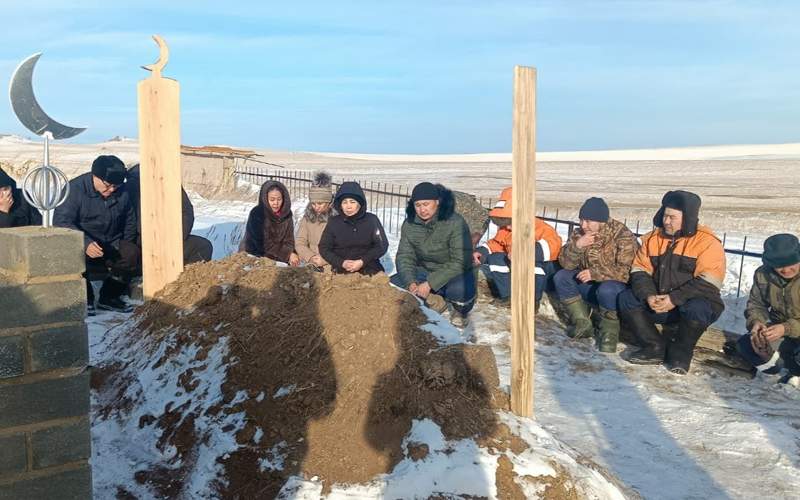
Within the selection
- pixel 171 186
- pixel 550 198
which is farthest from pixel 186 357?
pixel 550 198

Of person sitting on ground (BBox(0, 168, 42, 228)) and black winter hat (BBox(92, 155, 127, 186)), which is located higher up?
black winter hat (BBox(92, 155, 127, 186))

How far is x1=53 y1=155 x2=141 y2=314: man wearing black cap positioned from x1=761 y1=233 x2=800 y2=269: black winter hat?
5.81 meters

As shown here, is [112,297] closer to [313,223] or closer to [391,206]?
[313,223]

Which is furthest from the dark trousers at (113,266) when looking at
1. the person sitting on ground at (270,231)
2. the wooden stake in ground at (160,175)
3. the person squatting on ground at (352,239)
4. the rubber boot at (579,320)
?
the rubber boot at (579,320)

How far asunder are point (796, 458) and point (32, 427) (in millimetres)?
4292

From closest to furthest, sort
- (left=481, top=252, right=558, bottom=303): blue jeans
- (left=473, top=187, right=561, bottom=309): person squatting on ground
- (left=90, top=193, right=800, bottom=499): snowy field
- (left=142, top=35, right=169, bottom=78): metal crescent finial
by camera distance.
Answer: (left=90, top=193, right=800, bottom=499): snowy field, (left=142, top=35, right=169, bottom=78): metal crescent finial, (left=473, top=187, right=561, bottom=309): person squatting on ground, (left=481, top=252, right=558, bottom=303): blue jeans

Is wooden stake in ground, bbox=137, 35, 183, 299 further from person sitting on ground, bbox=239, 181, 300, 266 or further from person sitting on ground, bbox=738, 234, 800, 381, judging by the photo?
person sitting on ground, bbox=738, 234, 800, 381

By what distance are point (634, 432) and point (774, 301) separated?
1.95 m

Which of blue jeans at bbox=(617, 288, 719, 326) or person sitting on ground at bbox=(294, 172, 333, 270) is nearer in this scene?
blue jeans at bbox=(617, 288, 719, 326)

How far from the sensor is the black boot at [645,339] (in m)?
6.77

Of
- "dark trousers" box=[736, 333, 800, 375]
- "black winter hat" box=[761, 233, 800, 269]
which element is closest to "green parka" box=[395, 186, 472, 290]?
"dark trousers" box=[736, 333, 800, 375]

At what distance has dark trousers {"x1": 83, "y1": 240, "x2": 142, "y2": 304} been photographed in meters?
7.96

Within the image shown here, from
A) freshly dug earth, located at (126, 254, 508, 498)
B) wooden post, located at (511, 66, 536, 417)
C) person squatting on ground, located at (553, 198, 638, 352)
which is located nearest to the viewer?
freshly dug earth, located at (126, 254, 508, 498)

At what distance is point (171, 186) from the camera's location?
606 cm
